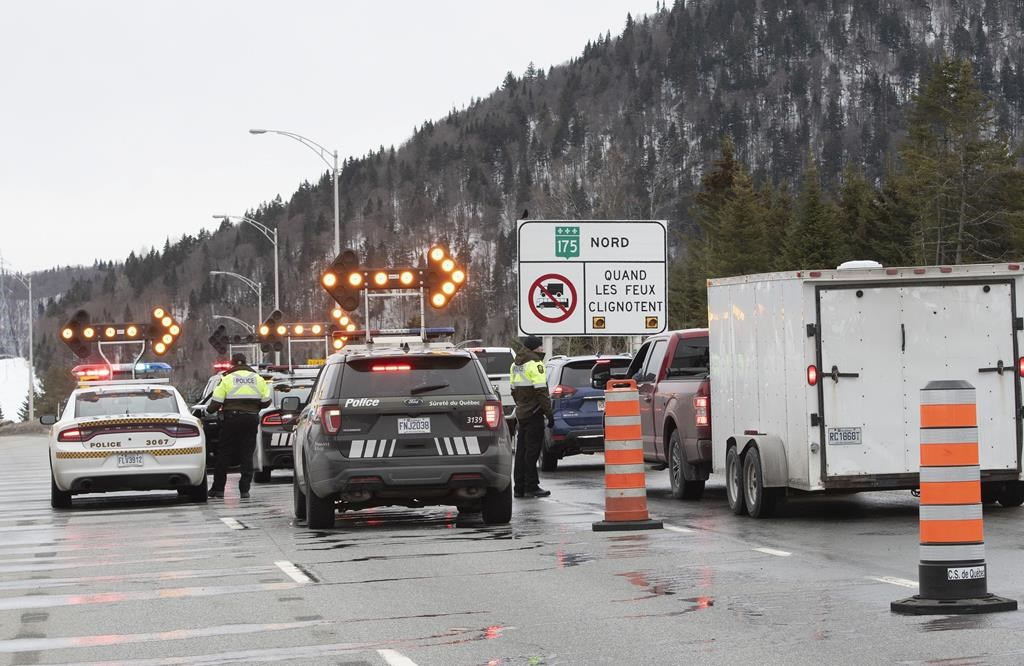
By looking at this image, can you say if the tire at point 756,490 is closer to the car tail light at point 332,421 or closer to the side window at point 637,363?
the car tail light at point 332,421

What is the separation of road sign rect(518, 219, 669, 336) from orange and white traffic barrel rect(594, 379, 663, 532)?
2699mm

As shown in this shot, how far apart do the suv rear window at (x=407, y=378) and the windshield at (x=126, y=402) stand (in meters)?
5.96

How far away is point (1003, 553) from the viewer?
485 inches

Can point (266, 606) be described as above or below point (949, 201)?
below

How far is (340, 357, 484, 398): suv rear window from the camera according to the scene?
51.9ft

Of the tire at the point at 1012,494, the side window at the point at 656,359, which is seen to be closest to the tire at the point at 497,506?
the side window at the point at 656,359

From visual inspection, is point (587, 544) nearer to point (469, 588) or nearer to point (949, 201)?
point (469, 588)

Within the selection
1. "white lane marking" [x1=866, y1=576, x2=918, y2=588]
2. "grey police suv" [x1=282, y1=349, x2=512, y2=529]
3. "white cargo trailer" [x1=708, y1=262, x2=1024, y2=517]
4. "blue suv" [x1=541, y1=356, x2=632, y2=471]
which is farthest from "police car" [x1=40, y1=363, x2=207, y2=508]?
"white lane marking" [x1=866, y1=576, x2=918, y2=588]

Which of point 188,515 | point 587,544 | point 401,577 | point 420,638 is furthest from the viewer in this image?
point 188,515

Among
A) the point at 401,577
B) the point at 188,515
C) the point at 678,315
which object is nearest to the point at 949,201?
the point at 678,315

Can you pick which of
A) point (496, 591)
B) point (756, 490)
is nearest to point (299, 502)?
point (756, 490)

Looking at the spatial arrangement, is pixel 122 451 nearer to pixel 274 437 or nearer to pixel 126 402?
pixel 126 402

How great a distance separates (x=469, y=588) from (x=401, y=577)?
0.88 meters

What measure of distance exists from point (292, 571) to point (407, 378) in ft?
12.8
